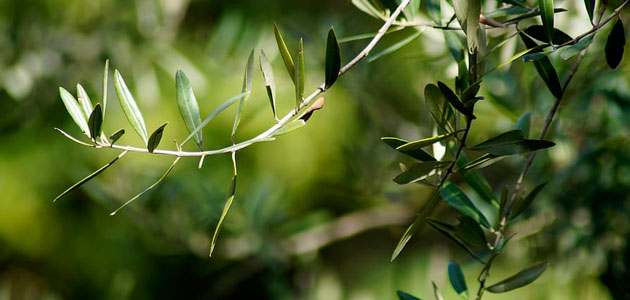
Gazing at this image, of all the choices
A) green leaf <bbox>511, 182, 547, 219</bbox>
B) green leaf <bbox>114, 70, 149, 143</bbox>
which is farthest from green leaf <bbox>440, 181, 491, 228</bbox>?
green leaf <bbox>114, 70, 149, 143</bbox>

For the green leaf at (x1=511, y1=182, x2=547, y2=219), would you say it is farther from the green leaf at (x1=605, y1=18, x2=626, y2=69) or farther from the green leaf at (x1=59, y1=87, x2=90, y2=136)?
the green leaf at (x1=59, y1=87, x2=90, y2=136)

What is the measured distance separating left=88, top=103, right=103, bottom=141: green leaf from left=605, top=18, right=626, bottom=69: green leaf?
188 mm

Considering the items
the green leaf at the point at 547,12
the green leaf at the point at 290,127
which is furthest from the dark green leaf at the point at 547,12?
the green leaf at the point at 290,127

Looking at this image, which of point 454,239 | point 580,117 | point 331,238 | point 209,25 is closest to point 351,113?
point 209,25

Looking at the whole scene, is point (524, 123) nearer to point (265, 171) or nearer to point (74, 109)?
point (74, 109)

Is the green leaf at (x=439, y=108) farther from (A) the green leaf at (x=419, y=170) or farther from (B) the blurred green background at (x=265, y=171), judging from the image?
(B) the blurred green background at (x=265, y=171)

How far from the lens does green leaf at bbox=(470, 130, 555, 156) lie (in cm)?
20

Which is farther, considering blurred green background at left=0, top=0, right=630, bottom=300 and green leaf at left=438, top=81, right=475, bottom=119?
blurred green background at left=0, top=0, right=630, bottom=300

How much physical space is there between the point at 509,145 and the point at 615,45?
0.06 metres

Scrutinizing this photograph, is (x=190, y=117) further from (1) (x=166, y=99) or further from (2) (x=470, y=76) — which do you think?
(1) (x=166, y=99)

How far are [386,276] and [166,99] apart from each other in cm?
56

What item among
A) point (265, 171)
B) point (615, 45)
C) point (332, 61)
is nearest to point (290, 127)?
point (332, 61)

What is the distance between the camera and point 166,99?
114cm

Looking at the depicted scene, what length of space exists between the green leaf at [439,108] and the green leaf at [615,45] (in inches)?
2.6
